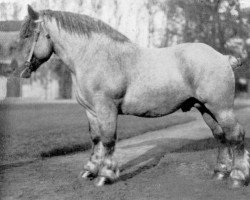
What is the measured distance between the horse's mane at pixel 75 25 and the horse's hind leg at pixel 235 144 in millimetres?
1928

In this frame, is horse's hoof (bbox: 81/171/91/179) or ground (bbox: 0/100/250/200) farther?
horse's hoof (bbox: 81/171/91/179)

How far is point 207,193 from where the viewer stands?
16.8 ft

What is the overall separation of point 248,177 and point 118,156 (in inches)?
127

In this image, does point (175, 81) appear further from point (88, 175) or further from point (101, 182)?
point (88, 175)

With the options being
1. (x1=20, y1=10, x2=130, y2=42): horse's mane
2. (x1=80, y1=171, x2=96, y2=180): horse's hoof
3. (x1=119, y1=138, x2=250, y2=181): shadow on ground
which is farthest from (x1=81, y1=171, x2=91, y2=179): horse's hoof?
(x1=20, y1=10, x2=130, y2=42): horse's mane

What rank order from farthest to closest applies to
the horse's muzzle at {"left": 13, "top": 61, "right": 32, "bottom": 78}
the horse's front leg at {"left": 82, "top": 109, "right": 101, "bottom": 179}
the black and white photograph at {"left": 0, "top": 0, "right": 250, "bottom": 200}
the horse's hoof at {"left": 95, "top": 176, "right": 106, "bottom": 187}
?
1. the horse's front leg at {"left": 82, "top": 109, "right": 101, "bottom": 179}
2. the horse's muzzle at {"left": 13, "top": 61, "right": 32, "bottom": 78}
3. the horse's hoof at {"left": 95, "top": 176, "right": 106, "bottom": 187}
4. the black and white photograph at {"left": 0, "top": 0, "right": 250, "bottom": 200}

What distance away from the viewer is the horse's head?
5.54m

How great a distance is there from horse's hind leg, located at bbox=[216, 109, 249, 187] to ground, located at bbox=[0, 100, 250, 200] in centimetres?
19

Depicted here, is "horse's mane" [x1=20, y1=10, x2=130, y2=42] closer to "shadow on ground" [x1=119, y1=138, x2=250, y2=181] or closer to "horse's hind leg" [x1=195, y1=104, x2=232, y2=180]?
"horse's hind leg" [x1=195, y1=104, x2=232, y2=180]

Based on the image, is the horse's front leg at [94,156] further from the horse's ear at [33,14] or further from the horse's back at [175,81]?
the horse's ear at [33,14]

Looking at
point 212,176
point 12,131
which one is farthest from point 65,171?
point 12,131

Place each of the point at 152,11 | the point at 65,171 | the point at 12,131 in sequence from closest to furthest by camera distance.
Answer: the point at 65,171 → the point at 12,131 → the point at 152,11

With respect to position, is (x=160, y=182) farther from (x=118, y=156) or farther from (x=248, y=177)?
→ (x=118, y=156)

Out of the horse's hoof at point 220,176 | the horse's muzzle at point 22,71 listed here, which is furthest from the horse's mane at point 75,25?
the horse's hoof at point 220,176
